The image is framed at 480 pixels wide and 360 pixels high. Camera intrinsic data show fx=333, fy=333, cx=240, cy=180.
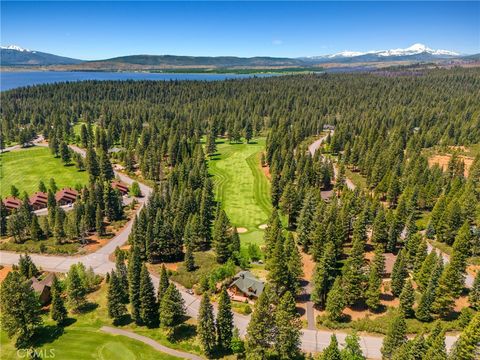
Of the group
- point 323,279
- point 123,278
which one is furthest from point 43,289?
point 323,279

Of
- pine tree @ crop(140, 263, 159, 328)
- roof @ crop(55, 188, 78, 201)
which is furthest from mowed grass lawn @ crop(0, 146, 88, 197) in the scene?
pine tree @ crop(140, 263, 159, 328)

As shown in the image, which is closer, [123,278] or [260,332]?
[260,332]

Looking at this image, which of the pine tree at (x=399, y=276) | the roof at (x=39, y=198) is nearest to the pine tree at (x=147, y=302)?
the pine tree at (x=399, y=276)

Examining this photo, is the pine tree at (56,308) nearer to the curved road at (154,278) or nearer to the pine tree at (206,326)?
the curved road at (154,278)

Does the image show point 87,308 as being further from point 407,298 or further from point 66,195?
point 66,195

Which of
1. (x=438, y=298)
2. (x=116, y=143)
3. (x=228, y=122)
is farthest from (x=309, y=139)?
(x=438, y=298)

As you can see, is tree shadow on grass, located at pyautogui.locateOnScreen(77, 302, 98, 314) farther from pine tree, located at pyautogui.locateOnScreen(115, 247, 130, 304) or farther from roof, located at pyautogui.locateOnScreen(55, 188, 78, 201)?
roof, located at pyautogui.locateOnScreen(55, 188, 78, 201)
